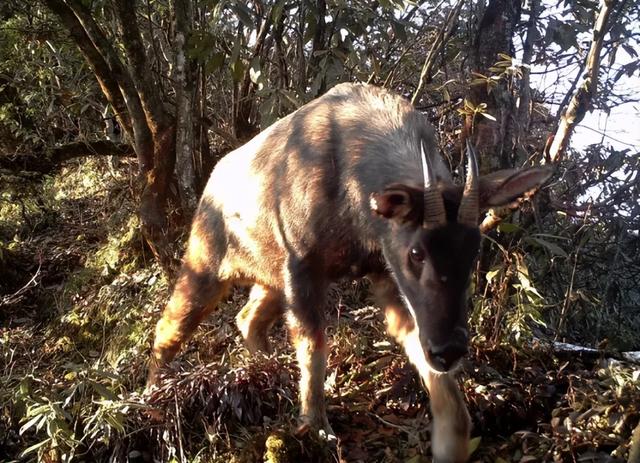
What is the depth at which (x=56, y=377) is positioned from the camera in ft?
16.8

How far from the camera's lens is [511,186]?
10.8 ft

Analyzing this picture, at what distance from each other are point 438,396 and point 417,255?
0.89m

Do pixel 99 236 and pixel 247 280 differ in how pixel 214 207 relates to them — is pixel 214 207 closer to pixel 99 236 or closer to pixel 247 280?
pixel 247 280

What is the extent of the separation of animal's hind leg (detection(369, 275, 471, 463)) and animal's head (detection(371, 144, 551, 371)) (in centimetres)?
33

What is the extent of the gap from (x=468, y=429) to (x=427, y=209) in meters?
1.26

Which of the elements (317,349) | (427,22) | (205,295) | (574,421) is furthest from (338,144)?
(427,22)

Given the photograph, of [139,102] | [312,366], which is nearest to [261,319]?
[312,366]

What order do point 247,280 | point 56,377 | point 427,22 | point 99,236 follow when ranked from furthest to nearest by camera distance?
point 99,236
point 427,22
point 56,377
point 247,280

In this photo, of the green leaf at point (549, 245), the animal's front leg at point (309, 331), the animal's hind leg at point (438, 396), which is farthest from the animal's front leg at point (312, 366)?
the green leaf at point (549, 245)

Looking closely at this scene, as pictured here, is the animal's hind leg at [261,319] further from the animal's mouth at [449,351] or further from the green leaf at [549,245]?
the animal's mouth at [449,351]

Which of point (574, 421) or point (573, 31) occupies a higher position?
point (573, 31)

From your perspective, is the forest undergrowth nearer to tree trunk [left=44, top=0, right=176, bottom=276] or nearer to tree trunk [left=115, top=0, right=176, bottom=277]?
tree trunk [left=115, top=0, right=176, bottom=277]

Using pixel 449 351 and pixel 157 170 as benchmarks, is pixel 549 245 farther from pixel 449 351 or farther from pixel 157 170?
pixel 157 170

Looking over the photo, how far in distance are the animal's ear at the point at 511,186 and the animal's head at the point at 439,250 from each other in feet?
0.17
